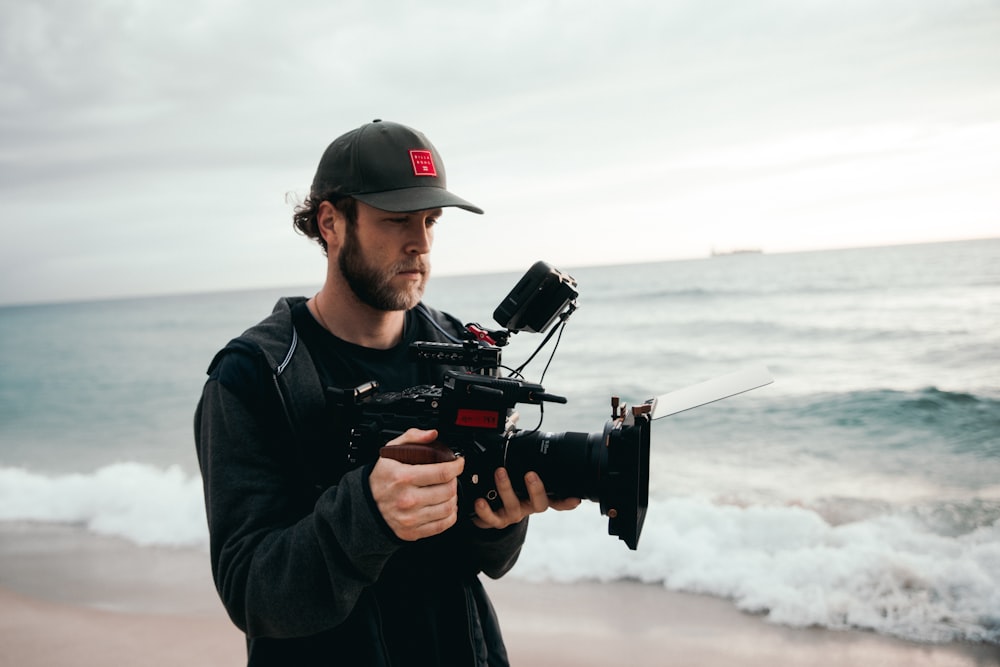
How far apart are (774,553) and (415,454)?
423cm

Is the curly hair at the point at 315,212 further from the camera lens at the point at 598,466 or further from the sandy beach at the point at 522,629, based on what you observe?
the sandy beach at the point at 522,629

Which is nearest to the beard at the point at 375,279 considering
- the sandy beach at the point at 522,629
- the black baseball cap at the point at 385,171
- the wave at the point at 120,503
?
the black baseball cap at the point at 385,171

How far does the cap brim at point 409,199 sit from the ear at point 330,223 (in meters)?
0.10

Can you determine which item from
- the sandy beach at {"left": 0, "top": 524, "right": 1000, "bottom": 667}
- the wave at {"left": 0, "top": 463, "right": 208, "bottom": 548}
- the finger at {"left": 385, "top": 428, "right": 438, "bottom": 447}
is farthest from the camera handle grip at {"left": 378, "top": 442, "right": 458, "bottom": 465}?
the wave at {"left": 0, "top": 463, "right": 208, "bottom": 548}

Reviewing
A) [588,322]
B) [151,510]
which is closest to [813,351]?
[588,322]

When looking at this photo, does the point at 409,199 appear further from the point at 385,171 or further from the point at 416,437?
the point at 416,437

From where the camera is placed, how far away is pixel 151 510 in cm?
576

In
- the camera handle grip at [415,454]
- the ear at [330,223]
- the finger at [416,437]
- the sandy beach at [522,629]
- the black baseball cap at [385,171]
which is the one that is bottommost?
the sandy beach at [522,629]

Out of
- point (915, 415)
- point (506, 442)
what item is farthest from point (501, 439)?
point (915, 415)

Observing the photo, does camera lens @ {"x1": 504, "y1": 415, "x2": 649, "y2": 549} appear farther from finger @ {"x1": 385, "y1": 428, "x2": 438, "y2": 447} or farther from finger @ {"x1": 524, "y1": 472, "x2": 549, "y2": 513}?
finger @ {"x1": 385, "y1": 428, "x2": 438, "y2": 447}

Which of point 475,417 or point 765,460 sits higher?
point 475,417

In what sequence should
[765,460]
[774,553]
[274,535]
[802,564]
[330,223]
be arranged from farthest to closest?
[765,460] → [774,553] → [802,564] → [330,223] → [274,535]

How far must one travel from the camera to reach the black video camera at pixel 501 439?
1.23 m

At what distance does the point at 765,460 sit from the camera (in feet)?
23.5
